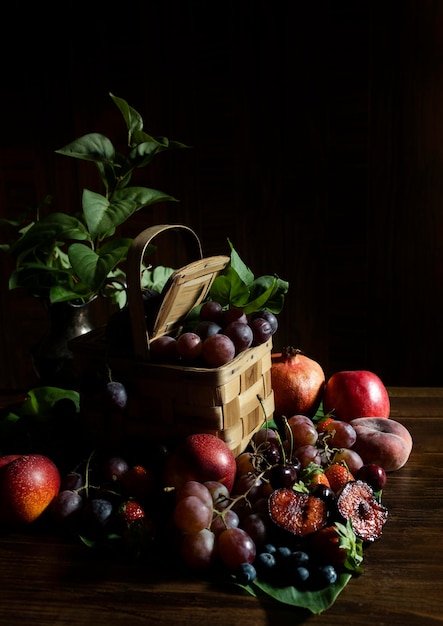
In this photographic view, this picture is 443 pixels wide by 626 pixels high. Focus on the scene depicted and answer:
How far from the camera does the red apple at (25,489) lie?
92cm

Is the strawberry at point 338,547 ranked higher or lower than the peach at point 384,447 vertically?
→ higher

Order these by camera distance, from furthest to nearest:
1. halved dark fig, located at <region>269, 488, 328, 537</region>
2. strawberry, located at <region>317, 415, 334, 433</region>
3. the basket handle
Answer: strawberry, located at <region>317, 415, 334, 433</region> → the basket handle → halved dark fig, located at <region>269, 488, 328, 537</region>

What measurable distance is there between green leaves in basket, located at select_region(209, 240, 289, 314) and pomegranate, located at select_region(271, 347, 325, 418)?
155mm

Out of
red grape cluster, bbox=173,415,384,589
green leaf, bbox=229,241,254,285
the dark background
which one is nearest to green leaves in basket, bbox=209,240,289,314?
green leaf, bbox=229,241,254,285

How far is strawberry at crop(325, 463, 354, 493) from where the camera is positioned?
0.95 meters

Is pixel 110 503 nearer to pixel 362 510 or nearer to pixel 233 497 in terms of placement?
pixel 233 497

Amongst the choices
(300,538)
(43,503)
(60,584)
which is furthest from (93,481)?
(300,538)

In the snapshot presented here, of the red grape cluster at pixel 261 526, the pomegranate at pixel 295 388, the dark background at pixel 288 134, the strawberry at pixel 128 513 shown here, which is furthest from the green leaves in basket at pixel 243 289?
the dark background at pixel 288 134

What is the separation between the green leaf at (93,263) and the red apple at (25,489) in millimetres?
313

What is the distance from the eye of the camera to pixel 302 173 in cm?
219

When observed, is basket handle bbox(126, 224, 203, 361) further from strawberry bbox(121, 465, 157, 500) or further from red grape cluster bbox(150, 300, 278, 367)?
strawberry bbox(121, 465, 157, 500)

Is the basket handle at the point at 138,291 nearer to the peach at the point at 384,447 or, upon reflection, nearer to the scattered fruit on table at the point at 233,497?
the scattered fruit on table at the point at 233,497

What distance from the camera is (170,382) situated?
1019 mm

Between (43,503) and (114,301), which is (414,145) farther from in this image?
(43,503)
